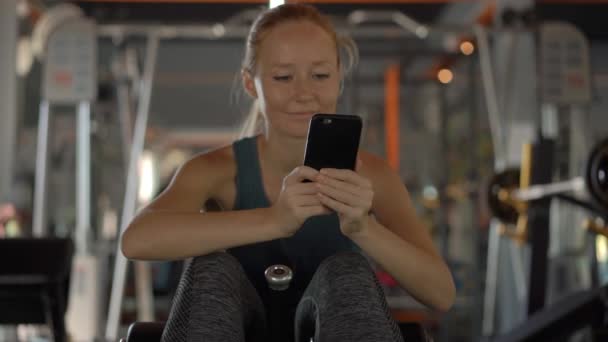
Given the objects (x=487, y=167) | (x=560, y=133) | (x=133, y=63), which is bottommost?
(x=487, y=167)

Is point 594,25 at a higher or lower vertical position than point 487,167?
higher

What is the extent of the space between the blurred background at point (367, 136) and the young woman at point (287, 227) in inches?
35.4

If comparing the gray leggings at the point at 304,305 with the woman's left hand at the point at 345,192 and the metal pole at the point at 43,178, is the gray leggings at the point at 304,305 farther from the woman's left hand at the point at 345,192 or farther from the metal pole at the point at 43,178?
the metal pole at the point at 43,178

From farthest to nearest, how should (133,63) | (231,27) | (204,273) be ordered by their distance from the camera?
(133,63), (231,27), (204,273)

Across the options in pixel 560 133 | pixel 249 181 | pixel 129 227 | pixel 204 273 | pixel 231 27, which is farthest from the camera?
pixel 560 133

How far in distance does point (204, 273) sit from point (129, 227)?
0.71 ft

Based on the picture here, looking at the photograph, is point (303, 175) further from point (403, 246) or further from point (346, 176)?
point (403, 246)

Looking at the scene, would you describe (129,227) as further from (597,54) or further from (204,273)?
(597,54)

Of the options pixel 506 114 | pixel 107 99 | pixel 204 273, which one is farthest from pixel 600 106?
pixel 204 273

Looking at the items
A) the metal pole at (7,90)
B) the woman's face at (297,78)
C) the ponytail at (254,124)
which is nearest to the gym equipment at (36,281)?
the ponytail at (254,124)

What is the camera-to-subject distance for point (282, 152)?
4.91 feet

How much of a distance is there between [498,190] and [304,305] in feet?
7.10

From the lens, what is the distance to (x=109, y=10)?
16.5 ft

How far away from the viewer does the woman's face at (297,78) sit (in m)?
1.43
